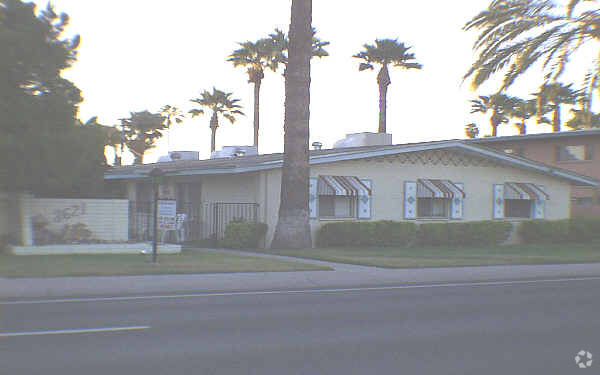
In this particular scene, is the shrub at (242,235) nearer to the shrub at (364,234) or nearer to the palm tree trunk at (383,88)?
the shrub at (364,234)

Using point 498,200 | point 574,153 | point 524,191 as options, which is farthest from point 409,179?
point 574,153

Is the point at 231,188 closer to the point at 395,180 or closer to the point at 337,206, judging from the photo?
the point at 337,206

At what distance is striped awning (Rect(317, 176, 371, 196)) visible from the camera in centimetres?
2381

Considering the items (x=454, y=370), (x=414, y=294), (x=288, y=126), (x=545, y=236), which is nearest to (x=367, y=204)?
(x=288, y=126)

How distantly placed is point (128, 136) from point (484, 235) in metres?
51.0

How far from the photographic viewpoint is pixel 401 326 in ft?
29.2

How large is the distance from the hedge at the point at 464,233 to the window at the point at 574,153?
40.0ft

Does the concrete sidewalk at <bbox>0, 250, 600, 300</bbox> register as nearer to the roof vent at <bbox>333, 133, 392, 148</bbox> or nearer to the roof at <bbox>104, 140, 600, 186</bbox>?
the roof at <bbox>104, 140, 600, 186</bbox>

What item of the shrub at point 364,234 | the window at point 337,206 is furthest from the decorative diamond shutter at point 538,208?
the window at point 337,206

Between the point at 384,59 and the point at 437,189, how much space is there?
62.9 feet

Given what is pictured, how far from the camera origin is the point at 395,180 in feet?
84.6

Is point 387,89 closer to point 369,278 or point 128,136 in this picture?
point 369,278

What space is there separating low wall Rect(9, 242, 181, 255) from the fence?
4.19 meters

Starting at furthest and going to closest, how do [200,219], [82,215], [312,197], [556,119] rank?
[556,119]
[200,219]
[312,197]
[82,215]
